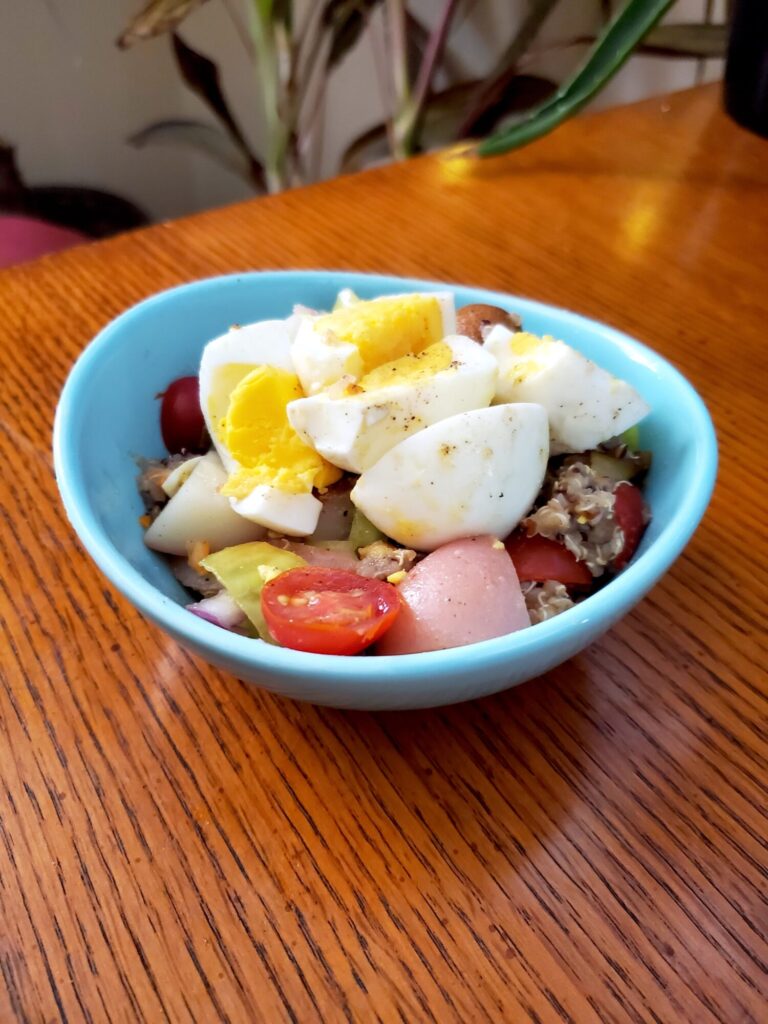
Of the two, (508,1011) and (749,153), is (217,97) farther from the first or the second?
(508,1011)

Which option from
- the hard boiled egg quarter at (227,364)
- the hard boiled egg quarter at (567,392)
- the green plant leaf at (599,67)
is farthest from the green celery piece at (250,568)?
the green plant leaf at (599,67)

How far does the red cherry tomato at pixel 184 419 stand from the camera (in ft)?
2.40

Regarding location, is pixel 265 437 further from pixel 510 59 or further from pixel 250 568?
pixel 510 59

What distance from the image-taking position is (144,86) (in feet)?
7.06

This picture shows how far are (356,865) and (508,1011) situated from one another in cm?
11

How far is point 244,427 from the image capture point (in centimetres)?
63

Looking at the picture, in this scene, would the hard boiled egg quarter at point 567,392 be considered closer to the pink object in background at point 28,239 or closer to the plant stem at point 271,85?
the pink object in background at point 28,239

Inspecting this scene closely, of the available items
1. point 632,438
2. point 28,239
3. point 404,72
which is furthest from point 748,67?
point 28,239

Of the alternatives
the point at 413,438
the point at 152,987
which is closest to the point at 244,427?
the point at 413,438

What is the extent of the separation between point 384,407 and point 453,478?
0.07 meters

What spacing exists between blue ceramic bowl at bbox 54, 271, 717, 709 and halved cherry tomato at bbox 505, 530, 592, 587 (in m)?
0.05

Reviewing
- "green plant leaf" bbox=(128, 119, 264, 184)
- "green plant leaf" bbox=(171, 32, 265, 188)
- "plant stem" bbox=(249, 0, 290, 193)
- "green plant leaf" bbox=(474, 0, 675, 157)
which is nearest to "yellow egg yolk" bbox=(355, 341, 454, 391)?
"green plant leaf" bbox=(474, 0, 675, 157)

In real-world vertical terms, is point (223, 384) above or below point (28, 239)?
above

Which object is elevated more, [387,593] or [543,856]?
[387,593]
